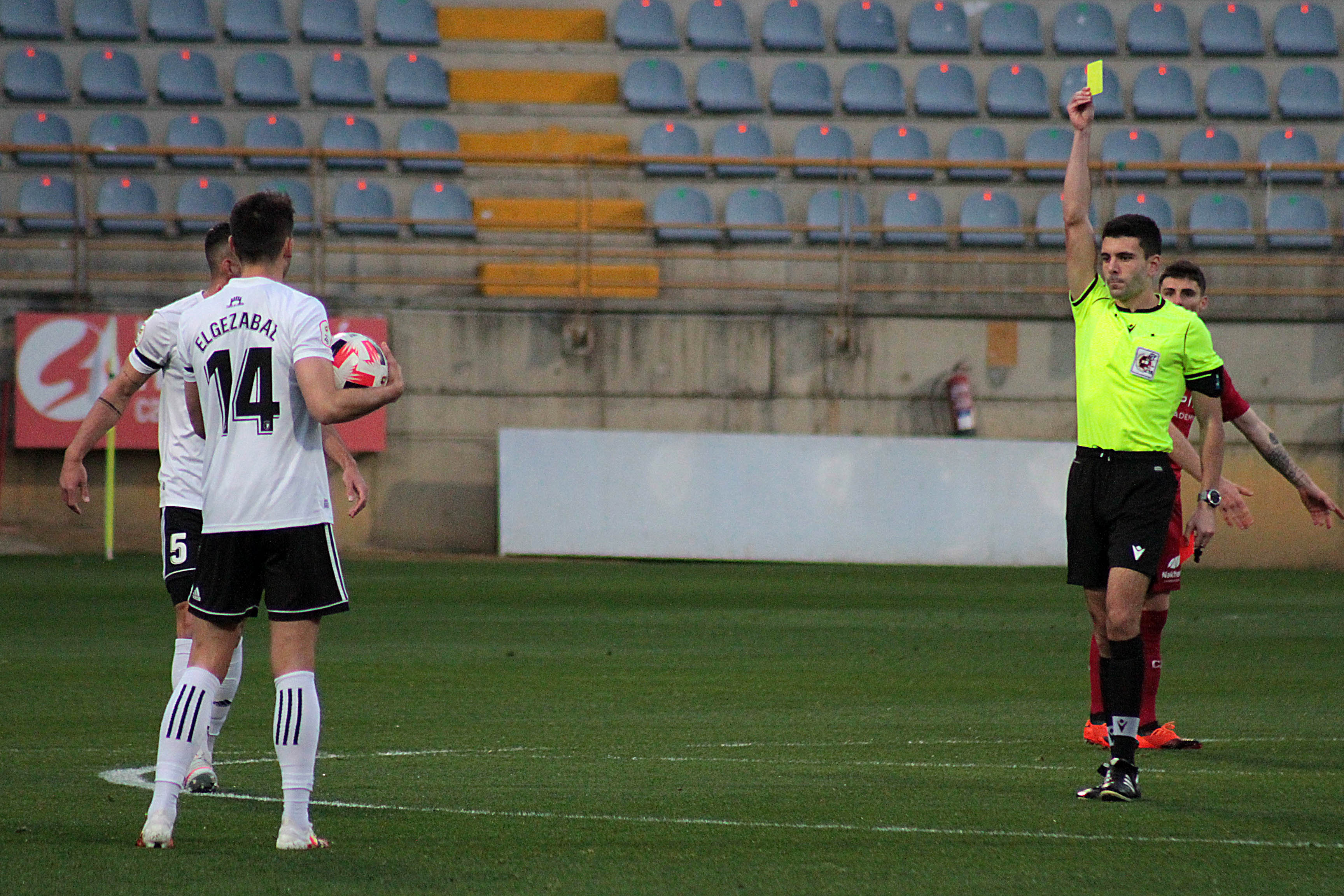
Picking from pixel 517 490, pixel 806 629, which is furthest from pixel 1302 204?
pixel 806 629

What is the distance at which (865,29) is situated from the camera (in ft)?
76.2

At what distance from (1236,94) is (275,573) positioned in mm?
21187

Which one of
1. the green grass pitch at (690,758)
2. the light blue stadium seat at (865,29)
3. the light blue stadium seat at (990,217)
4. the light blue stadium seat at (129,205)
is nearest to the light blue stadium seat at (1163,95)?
the light blue stadium seat at (990,217)

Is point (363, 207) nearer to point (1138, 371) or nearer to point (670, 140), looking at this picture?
point (670, 140)

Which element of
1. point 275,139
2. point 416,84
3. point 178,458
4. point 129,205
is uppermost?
point 416,84

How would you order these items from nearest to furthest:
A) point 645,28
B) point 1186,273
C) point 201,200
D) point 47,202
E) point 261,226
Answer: point 261,226
point 1186,273
point 47,202
point 201,200
point 645,28

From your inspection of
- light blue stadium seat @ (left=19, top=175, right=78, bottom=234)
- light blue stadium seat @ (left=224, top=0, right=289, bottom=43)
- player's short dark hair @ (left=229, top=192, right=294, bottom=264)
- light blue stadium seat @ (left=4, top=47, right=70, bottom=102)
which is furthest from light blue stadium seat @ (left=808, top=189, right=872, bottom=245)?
player's short dark hair @ (left=229, top=192, right=294, bottom=264)

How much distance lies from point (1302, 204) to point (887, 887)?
1985 centimetres

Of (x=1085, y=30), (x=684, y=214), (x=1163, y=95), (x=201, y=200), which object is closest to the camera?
(x=201, y=200)

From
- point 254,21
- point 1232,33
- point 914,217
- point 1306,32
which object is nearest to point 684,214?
point 914,217

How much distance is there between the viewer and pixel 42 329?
1839cm

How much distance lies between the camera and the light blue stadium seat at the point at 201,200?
20.7m

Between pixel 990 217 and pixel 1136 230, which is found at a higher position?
pixel 990 217

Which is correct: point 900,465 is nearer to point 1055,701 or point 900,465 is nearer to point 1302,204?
point 1302,204
